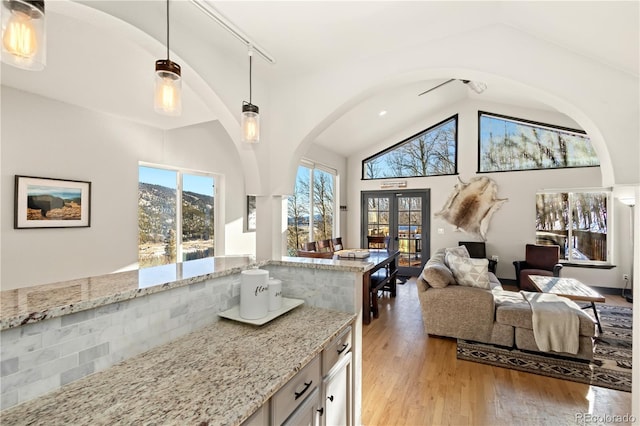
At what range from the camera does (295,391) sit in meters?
1.09

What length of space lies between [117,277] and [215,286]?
428mm

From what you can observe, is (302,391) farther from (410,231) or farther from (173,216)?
(410,231)

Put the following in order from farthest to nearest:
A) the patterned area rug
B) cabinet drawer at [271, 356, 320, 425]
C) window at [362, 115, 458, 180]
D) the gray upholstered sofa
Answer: window at [362, 115, 458, 180] < the gray upholstered sofa < the patterned area rug < cabinet drawer at [271, 356, 320, 425]

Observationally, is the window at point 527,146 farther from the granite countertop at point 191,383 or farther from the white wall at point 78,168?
the granite countertop at point 191,383

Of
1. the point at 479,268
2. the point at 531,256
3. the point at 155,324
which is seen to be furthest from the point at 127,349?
the point at 531,256

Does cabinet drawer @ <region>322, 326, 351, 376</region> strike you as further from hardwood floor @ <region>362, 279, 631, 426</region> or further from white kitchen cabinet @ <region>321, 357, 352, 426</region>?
hardwood floor @ <region>362, 279, 631, 426</region>

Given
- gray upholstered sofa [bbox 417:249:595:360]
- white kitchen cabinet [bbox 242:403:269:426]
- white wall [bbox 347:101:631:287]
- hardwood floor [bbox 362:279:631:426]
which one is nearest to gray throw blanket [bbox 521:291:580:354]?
gray upholstered sofa [bbox 417:249:595:360]

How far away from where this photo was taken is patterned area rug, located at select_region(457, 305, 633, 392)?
2.50 metres

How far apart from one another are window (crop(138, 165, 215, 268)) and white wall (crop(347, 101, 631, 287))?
183 inches

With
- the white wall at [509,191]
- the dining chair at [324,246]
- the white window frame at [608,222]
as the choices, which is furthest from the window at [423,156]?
the dining chair at [324,246]

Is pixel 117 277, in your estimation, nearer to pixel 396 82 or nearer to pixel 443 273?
pixel 396 82

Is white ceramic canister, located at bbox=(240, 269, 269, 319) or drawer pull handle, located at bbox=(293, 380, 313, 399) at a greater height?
white ceramic canister, located at bbox=(240, 269, 269, 319)

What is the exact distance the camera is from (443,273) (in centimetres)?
327

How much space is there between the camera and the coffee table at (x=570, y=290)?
10.6 ft
